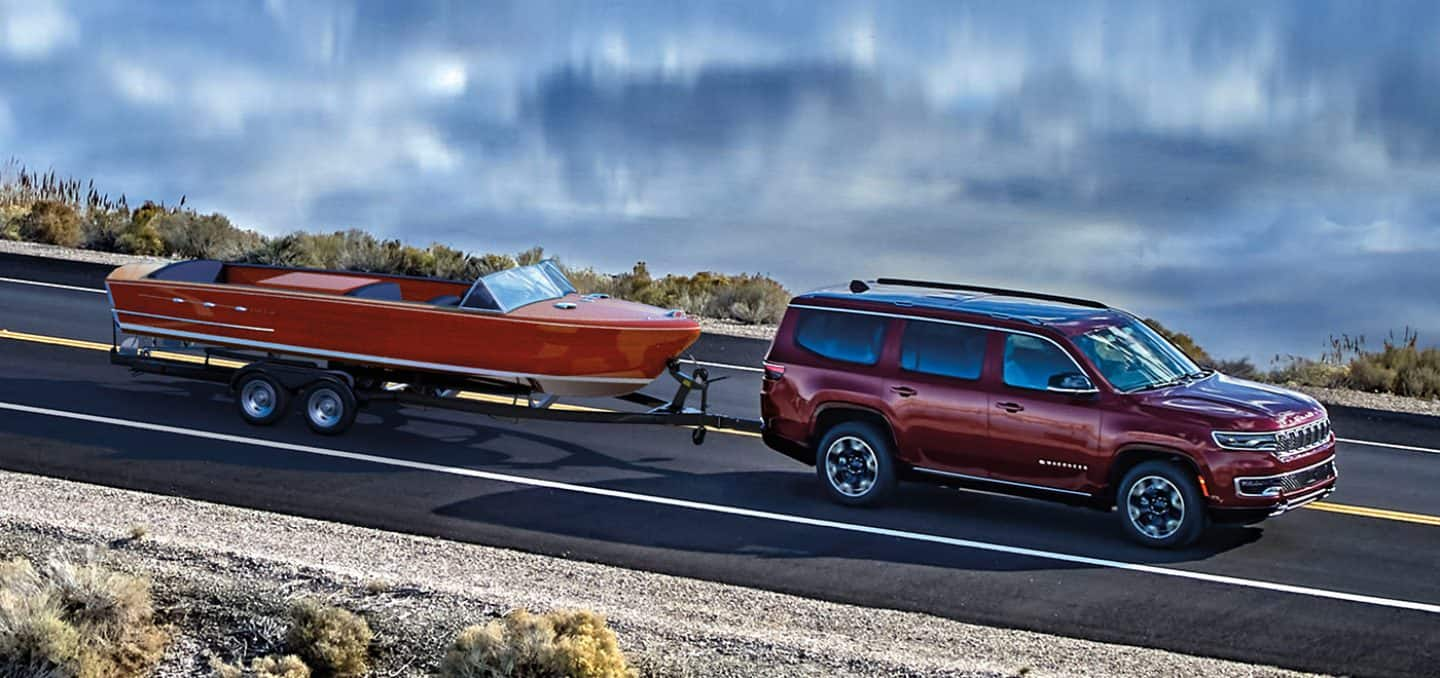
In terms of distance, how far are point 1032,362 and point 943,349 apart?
2.64 feet

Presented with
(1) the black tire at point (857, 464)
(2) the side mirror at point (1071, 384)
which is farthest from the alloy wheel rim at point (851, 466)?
(2) the side mirror at point (1071, 384)

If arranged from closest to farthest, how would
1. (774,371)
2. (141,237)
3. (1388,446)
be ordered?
(774,371) → (1388,446) → (141,237)

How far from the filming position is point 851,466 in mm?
14711

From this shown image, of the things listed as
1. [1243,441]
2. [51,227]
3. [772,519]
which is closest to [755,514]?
[772,519]

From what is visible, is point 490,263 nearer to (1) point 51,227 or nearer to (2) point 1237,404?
(1) point 51,227

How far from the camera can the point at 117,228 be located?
3173 cm

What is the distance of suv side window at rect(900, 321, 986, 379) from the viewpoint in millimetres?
14156

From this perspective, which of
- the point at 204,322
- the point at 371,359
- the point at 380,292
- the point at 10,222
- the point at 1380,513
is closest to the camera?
the point at 1380,513

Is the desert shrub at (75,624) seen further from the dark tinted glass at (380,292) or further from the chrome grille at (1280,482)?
the chrome grille at (1280,482)

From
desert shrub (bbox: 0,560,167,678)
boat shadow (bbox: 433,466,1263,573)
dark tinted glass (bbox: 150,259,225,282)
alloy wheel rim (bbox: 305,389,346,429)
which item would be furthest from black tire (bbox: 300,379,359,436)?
desert shrub (bbox: 0,560,167,678)

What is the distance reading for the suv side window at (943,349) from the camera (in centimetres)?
1416

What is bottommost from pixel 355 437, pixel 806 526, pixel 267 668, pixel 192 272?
pixel 267 668

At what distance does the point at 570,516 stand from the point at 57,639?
444 centimetres

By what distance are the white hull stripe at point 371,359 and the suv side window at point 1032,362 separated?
148 inches
